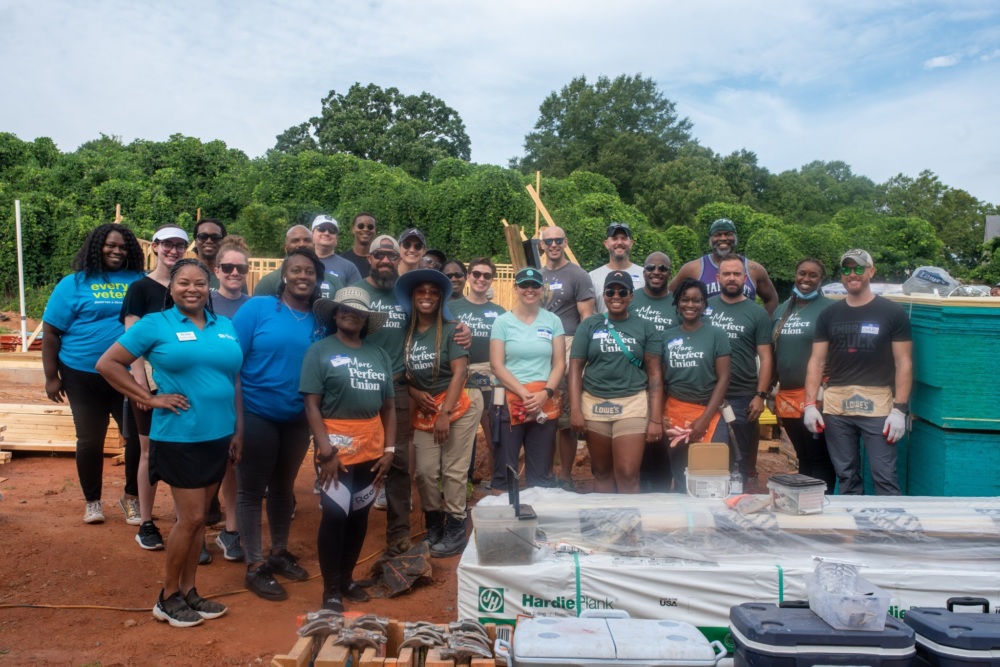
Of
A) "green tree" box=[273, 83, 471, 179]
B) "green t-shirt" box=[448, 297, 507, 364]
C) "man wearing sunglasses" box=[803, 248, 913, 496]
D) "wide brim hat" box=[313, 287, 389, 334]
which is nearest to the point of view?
"wide brim hat" box=[313, 287, 389, 334]

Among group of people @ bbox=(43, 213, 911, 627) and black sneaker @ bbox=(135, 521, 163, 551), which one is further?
black sneaker @ bbox=(135, 521, 163, 551)

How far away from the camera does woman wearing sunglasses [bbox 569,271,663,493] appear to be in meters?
5.11

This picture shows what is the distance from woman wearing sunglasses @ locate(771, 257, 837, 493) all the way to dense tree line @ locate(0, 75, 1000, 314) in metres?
15.9

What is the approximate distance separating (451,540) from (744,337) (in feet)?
8.28

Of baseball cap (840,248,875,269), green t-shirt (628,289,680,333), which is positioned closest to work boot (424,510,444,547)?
green t-shirt (628,289,680,333)

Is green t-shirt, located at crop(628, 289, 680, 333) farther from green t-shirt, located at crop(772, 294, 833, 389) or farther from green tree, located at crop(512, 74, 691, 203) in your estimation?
green tree, located at crop(512, 74, 691, 203)

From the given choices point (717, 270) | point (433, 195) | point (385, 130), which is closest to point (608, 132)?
→ point (385, 130)

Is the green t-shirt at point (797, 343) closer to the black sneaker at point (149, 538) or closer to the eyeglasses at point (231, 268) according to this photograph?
the eyeglasses at point (231, 268)

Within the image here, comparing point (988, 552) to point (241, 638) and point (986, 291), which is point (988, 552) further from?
Answer: point (241, 638)

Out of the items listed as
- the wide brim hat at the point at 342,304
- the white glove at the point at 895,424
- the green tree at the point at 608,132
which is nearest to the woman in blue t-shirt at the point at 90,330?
the wide brim hat at the point at 342,304

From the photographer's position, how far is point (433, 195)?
2339cm

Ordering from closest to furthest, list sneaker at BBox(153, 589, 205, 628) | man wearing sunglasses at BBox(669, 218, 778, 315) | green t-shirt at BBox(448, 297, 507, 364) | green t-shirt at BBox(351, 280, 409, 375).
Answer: sneaker at BBox(153, 589, 205, 628) → green t-shirt at BBox(351, 280, 409, 375) → green t-shirt at BBox(448, 297, 507, 364) → man wearing sunglasses at BBox(669, 218, 778, 315)

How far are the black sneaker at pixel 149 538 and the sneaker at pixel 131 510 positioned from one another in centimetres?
44

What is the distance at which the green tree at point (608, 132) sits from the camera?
145 ft
